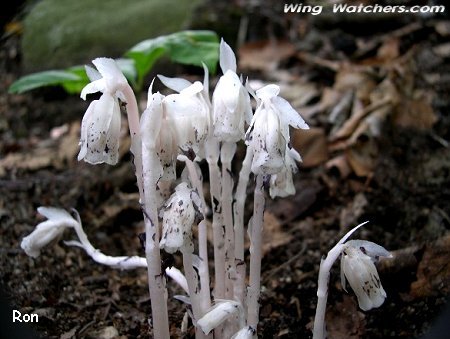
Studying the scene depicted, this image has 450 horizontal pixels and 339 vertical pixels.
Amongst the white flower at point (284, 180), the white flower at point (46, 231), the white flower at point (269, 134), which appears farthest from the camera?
the white flower at point (46, 231)

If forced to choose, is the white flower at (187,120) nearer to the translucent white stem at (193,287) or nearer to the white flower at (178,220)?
the white flower at (178,220)

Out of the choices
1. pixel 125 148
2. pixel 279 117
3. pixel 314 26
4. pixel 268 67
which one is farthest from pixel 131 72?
pixel 314 26

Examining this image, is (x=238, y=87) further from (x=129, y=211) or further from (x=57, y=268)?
(x=129, y=211)

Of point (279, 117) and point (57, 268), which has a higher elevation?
point (279, 117)

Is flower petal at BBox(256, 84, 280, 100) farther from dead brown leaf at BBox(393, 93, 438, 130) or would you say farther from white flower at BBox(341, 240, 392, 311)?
dead brown leaf at BBox(393, 93, 438, 130)

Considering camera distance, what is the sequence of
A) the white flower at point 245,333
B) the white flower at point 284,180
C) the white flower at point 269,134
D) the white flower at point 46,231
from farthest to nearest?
1. the white flower at point 46,231
2. the white flower at point 284,180
3. the white flower at point 245,333
4. the white flower at point 269,134

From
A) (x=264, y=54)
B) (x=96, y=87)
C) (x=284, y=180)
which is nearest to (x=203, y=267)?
(x=284, y=180)

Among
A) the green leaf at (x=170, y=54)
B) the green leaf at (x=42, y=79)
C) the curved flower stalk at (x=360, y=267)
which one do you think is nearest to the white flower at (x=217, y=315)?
the curved flower stalk at (x=360, y=267)
